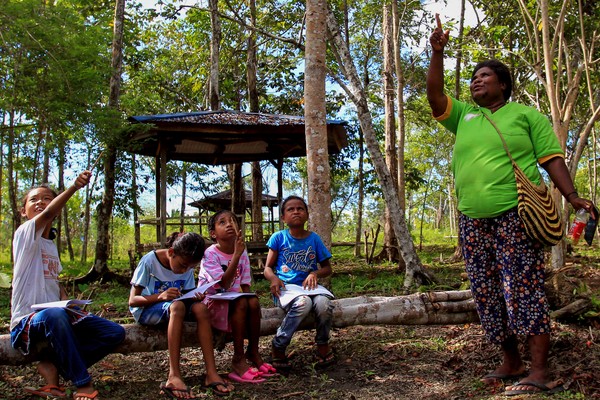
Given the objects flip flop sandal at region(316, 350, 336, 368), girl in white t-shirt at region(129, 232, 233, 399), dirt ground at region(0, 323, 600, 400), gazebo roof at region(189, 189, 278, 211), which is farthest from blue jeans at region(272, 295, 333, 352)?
gazebo roof at region(189, 189, 278, 211)

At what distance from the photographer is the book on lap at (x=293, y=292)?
4.01 meters

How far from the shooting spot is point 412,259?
25.1ft

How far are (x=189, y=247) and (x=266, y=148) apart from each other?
9.05 meters

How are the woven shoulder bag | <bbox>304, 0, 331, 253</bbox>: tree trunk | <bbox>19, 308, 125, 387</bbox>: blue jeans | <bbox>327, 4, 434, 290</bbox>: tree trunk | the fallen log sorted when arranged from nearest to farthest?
the woven shoulder bag < <bbox>19, 308, 125, 387</bbox>: blue jeans < the fallen log < <bbox>304, 0, 331, 253</bbox>: tree trunk < <bbox>327, 4, 434, 290</bbox>: tree trunk

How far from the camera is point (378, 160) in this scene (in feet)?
24.6

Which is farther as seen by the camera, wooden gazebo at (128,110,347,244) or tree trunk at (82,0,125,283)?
tree trunk at (82,0,125,283)

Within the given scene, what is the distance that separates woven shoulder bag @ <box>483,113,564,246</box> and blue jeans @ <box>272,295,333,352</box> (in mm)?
1593

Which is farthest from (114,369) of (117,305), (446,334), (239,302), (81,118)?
(81,118)

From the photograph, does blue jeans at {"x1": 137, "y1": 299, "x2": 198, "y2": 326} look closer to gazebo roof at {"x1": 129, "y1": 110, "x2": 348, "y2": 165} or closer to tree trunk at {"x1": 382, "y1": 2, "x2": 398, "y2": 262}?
gazebo roof at {"x1": 129, "y1": 110, "x2": 348, "y2": 165}

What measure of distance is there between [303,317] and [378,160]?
4006mm

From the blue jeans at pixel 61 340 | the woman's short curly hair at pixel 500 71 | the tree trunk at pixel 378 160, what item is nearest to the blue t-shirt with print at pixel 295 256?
the blue jeans at pixel 61 340

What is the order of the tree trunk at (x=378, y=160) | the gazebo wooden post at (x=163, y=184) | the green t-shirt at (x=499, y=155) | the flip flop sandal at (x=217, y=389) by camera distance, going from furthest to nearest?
the gazebo wooden post at (x=163, y=184) → the tree trunk at (x=378, y=160) → the flip flop sandal at (x=217, y=389) → the green t-shirt at (x=499, y=155)

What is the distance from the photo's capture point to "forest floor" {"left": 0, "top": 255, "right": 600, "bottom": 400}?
3396 millimetres

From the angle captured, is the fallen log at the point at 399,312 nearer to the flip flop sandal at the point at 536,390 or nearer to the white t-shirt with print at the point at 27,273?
the flip flop sandal at the point at 536,390
